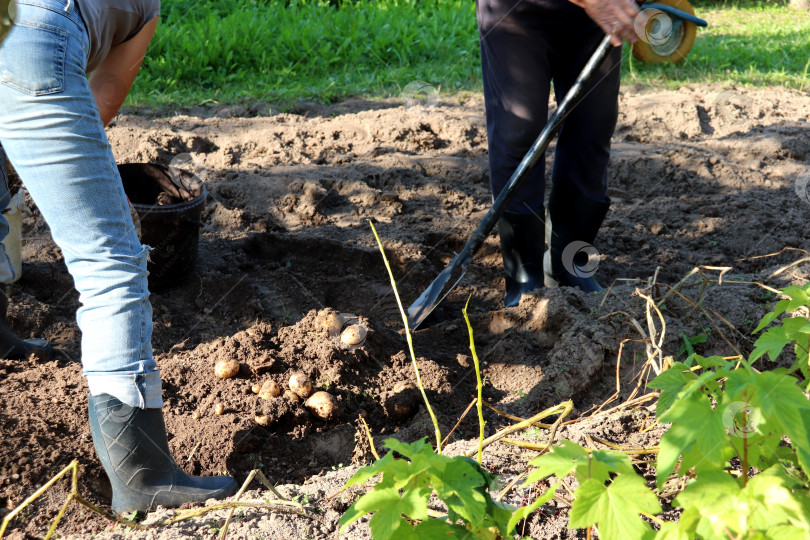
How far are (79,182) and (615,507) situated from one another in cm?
135

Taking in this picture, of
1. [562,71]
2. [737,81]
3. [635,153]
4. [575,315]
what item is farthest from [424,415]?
[737,81]

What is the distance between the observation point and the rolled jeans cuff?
1738 millimetres

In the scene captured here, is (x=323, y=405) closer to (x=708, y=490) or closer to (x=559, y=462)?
(x=559, y=462)

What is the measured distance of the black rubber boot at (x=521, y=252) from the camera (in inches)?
118

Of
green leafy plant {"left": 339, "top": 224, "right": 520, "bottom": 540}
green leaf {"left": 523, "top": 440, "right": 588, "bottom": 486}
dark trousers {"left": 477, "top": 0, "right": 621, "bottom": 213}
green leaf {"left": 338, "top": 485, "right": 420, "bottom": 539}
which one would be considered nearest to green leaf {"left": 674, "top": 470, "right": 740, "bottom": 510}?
green leaf {"left": 523, "top": 440, "right": 588, "bottom": 486}

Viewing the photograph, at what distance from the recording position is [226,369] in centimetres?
240

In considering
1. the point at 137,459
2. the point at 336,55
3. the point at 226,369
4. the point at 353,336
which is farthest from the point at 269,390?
the point at 336,55

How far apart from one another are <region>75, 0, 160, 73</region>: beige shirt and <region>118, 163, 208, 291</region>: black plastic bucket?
2.91 feet

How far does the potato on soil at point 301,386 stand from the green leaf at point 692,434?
149 centimetres

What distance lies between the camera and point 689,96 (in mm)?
5453

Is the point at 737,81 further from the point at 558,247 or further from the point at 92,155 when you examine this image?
the point at 92,155

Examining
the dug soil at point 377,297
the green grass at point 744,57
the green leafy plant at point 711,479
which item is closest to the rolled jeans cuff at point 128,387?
the dug soil at point 377,297

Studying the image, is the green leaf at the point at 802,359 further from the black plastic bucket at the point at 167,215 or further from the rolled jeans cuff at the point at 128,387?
the black plastic bucket at the point at 167,215

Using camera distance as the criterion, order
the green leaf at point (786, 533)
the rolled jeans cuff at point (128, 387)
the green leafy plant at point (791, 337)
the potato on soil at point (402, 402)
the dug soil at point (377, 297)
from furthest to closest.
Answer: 1. the potato on soil at point (402, 402)
2. the dug soil at point (377, 297)
3. the rolled jeans cuff at point (128, 387)
4. the green leafy plant at point (791, 337)
5. the green leaf at point (786, 533)
